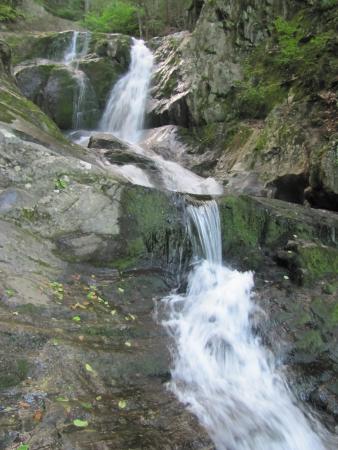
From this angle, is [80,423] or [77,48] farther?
[77,48]

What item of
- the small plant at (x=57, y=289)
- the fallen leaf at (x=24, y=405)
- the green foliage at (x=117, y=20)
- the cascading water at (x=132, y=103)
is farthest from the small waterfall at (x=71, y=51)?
the fallen leaf at (x=24, y=405)

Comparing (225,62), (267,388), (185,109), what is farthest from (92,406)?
(225,62)

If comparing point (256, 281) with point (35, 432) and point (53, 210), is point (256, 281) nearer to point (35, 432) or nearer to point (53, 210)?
point (53, 210)

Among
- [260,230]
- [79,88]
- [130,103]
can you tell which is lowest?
[260,230]

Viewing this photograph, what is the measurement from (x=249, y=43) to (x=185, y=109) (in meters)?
3.00

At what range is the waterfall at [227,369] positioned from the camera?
4.15 m

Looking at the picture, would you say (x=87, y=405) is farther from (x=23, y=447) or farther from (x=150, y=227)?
(x=150, y=227)

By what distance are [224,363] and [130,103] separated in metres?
11.0

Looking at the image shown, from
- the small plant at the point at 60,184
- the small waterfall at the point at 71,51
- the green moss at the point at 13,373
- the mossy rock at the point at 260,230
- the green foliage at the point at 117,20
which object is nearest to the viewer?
the green moss at the point at 13,373

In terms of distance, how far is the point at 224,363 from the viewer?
5.05m

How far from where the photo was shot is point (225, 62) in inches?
520

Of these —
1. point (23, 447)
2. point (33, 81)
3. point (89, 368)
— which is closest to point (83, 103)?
point (33, 81)

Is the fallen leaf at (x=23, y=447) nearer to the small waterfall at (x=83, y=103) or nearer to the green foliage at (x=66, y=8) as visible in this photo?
the small waterfall at (x=83, y=103)

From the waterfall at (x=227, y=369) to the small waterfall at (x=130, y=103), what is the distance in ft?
25.1
